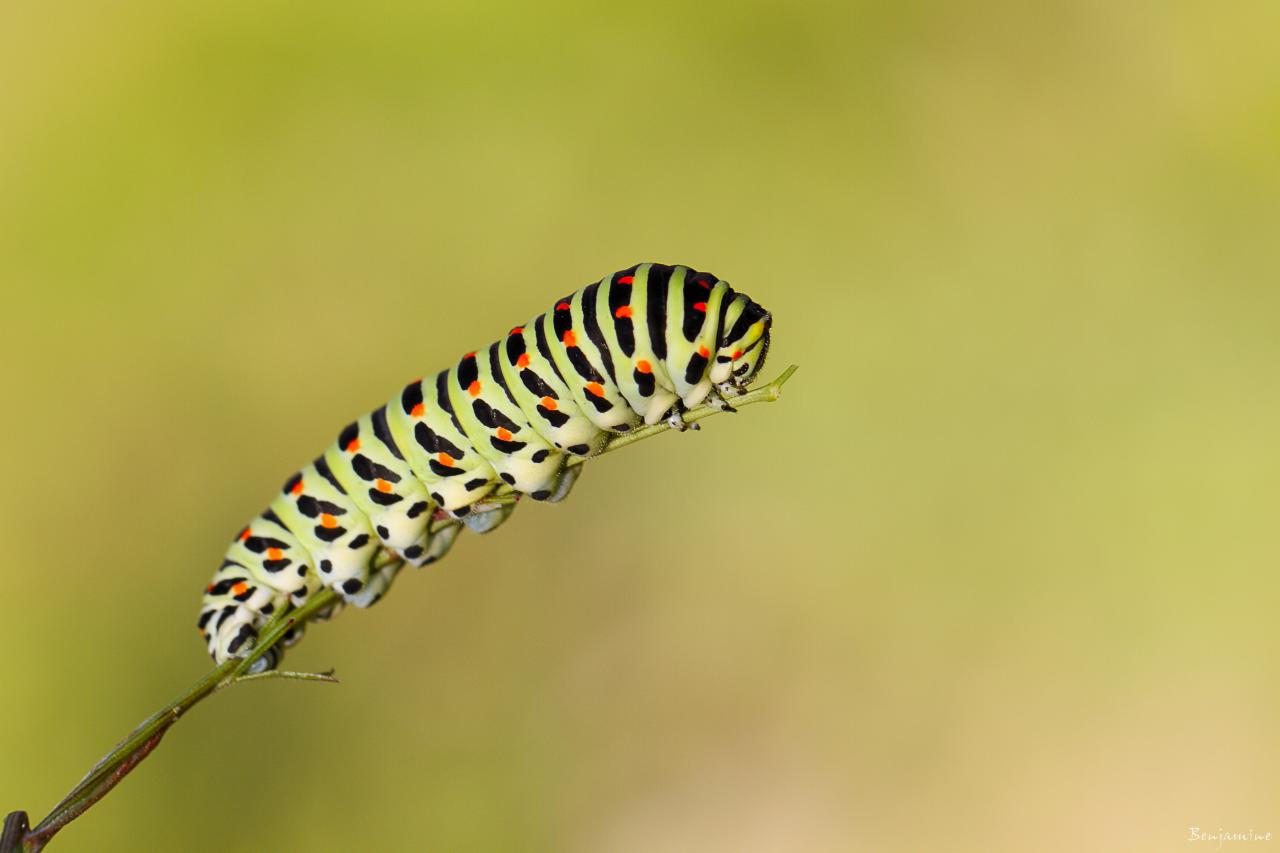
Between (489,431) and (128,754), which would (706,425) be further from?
(128,754)

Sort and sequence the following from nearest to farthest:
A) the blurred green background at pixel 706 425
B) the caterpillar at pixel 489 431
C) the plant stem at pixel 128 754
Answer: the plant stem at pixel 128 754, the caterpillar at pixel 489 431, the blurred green background at pixel 706 425

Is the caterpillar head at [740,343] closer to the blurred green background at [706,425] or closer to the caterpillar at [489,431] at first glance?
the caterpillar at [489,431]

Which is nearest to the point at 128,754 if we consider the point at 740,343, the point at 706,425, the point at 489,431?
the point at 489,431

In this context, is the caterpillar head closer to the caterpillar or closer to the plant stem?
the caterpillar

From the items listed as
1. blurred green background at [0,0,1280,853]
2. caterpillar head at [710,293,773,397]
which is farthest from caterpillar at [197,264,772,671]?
blurred green background at [0,0,1280,853]

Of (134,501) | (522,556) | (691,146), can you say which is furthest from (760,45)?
(134,501)

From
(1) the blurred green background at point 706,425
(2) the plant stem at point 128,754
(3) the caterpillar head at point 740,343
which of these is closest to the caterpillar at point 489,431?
(3) the caterpillar head at point 740,343

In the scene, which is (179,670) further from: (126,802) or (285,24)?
(285,24)
